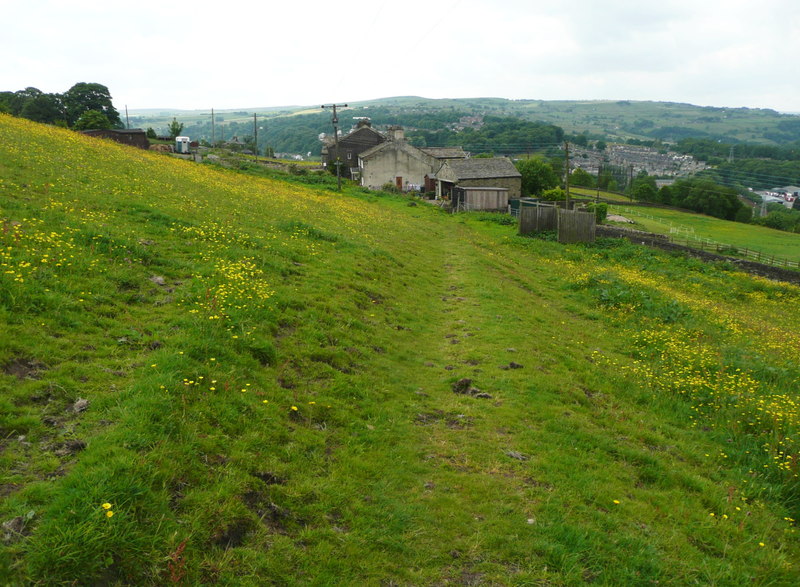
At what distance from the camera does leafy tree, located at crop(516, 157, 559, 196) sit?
73500mm

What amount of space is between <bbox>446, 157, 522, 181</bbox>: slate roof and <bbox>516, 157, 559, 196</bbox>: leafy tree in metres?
13.7

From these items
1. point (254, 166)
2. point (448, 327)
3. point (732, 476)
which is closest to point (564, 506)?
point (732, 476)

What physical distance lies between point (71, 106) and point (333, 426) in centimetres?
8338

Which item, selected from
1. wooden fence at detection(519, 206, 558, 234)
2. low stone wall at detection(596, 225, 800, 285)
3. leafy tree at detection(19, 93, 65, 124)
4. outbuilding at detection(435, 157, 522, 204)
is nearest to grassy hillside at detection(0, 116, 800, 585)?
wooden fence at detection(519, 206, 558, 234)

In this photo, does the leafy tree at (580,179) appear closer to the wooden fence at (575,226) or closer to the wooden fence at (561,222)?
the wooden fence at (561,222)

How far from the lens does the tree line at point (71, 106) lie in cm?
6203

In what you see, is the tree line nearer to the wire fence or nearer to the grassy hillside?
the grassy hillside

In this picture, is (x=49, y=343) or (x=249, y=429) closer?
(x=249, y=429)

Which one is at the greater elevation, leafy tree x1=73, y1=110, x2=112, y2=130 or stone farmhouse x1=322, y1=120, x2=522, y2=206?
leafy tree x1=73, y1=110, x2=112, y2=130

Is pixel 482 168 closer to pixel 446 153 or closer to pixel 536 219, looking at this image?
pixel 446 153

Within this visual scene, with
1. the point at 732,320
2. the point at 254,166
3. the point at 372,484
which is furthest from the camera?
the point at 254,166

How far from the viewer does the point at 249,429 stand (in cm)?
711

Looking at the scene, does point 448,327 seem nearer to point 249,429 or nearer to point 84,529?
point 249,429

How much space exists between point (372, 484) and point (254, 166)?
185 ft
